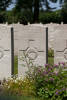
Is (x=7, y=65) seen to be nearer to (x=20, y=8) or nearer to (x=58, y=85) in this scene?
(x=58, y=85)

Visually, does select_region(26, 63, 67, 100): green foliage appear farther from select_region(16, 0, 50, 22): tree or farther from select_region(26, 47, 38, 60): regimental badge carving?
select_region(16, 0, 50, 22): tree

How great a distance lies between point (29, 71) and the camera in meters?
6.86

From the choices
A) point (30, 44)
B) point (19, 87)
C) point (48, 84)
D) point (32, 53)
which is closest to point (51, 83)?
point (48, 84)

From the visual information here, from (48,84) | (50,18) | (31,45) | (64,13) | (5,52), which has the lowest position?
(50,18)

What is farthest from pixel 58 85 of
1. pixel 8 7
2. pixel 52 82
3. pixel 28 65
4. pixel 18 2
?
pixel 8 7

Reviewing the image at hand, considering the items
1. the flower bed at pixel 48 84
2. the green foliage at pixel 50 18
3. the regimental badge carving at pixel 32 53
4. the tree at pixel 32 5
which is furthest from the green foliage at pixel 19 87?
the green foliage at pixel 50 18

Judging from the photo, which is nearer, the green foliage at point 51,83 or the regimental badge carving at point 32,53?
the green foliage at point 51,83

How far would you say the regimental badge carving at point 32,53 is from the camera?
7.45 m

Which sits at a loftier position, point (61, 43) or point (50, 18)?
point (61, 43)

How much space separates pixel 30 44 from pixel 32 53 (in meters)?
0.24

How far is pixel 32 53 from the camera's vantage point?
747 centimetres

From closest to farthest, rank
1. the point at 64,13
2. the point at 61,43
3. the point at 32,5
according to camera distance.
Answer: the point at 61,43 → the point at 32,5 → the point at 64,13

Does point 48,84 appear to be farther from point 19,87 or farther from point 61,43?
point 61,43

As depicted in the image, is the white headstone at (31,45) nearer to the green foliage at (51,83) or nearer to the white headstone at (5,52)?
the white headstone at (5,52)
